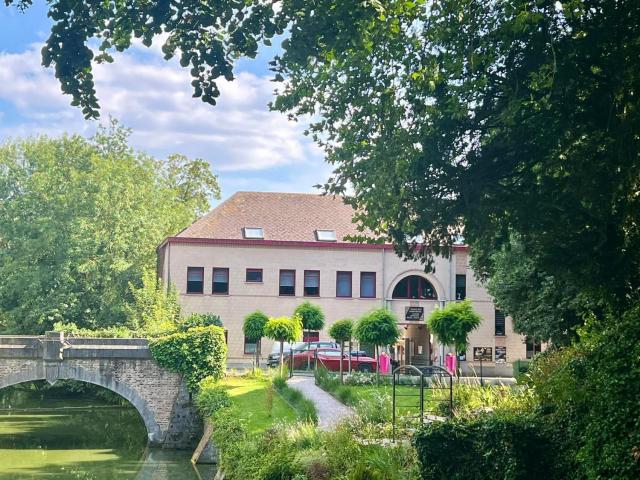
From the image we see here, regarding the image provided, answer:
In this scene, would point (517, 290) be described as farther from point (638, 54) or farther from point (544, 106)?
point (638, 54)

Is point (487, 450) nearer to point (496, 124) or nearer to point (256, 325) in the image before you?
point (496, 124)

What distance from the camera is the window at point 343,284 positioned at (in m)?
39.5

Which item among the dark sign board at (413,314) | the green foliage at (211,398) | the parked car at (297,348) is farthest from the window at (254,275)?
the green foliage at (211,398)

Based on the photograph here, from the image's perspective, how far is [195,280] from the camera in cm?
3847

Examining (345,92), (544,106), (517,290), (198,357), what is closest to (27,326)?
(198,357)

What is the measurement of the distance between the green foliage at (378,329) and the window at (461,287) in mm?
12600

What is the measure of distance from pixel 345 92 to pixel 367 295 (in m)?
27.8

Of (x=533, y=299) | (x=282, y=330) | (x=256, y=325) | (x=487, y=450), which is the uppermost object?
(x=533, y=299)

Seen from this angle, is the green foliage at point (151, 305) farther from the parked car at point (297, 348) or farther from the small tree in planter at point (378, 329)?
the small tree in planter at point (378, 329)

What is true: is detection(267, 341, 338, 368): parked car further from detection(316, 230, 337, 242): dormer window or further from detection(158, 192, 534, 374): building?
detection(316, 230, 337, 242): dormer window

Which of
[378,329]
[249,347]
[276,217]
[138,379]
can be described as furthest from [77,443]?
[276,217]

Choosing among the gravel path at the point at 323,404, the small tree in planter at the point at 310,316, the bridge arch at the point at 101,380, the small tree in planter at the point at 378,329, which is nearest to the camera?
the gravel path at the point at 323,404

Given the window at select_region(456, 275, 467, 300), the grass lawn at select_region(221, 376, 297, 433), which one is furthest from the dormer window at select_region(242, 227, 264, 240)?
the grass lawn at select_region(221, 376, 297, 433)

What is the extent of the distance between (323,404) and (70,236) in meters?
19.7
